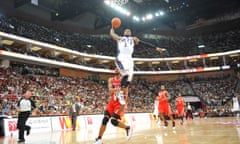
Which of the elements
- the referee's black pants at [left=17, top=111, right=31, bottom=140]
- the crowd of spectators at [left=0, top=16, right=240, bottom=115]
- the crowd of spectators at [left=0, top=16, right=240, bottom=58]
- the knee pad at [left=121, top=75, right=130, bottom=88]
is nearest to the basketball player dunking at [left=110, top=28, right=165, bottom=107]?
the knee pad at [left=121, top=75, right=130, bottom=88]

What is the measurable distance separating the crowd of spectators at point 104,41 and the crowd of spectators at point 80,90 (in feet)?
14.4

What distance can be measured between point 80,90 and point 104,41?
14176 millimetres

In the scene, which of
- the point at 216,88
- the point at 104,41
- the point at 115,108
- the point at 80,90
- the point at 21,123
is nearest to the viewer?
the point at 115,108

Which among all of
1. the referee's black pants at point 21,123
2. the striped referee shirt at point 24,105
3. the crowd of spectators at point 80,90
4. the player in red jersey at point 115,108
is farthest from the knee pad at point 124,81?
the crowd of spectators at point 80,90

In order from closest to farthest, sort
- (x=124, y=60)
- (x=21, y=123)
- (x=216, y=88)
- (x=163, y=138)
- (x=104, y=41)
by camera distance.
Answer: (x=124, y=60)
(x=163, y=138)
(x=21, y=123)
(x=216, y=88)
(x=104, y=41)

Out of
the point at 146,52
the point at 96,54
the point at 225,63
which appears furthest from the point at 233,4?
the point at 96,54

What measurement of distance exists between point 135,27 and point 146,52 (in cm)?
521

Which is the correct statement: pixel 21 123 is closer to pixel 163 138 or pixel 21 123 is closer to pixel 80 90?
pixel 163 138

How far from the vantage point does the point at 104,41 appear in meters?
44.8

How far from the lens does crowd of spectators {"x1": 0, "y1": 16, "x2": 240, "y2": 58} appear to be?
32000 millimetres

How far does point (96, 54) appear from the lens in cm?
4047

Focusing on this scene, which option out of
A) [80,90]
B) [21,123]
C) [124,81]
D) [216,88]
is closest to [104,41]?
[80,90]

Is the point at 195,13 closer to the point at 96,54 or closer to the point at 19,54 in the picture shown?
the point at 96,54

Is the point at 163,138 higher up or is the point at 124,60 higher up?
the point at 124,60
